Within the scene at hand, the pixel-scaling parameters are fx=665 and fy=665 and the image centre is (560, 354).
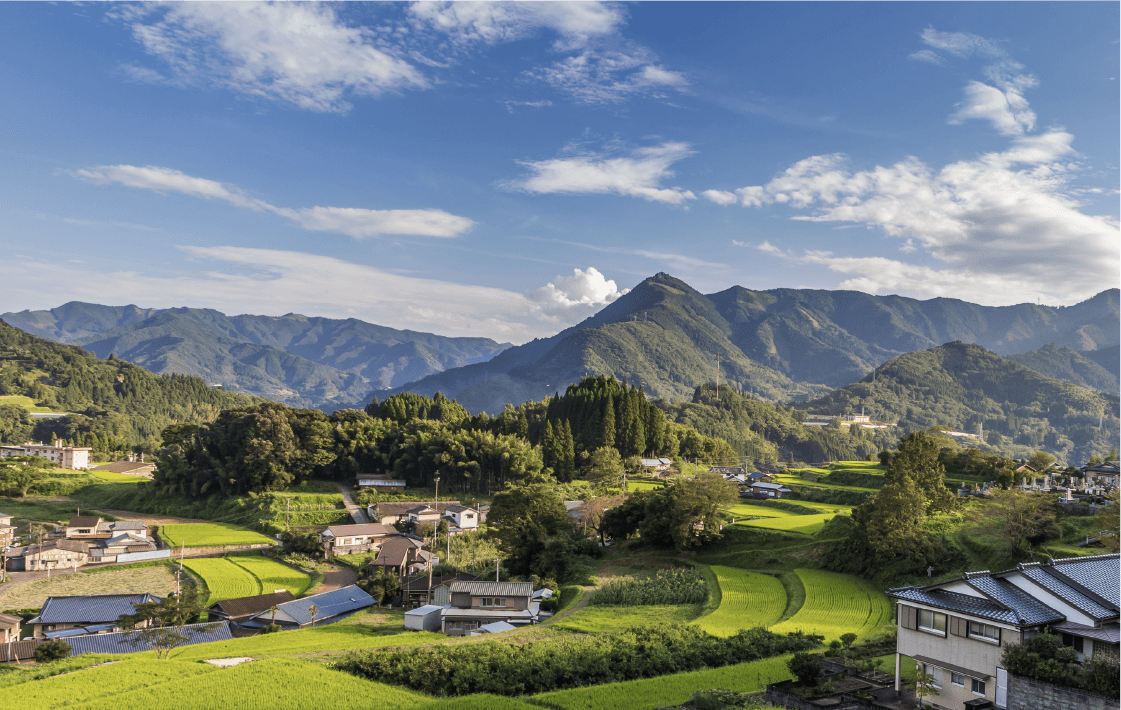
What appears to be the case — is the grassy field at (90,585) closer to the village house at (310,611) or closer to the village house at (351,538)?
the village house at (310,611)

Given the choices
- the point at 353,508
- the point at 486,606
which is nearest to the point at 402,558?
the point at 486,606

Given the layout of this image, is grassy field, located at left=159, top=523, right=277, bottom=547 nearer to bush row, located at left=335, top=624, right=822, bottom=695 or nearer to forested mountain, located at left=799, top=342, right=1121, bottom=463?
bush row, located at left=335, top=624, right=822, bottom=695

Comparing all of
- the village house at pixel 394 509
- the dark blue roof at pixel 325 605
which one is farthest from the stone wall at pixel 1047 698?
the village house at pixel 394 509

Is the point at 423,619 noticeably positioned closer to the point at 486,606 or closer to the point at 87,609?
the point at 486,606

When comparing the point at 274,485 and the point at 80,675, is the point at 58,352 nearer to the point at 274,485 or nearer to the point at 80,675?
the point at 274,485

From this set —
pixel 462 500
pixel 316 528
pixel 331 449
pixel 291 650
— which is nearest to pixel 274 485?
pixel 331 449
